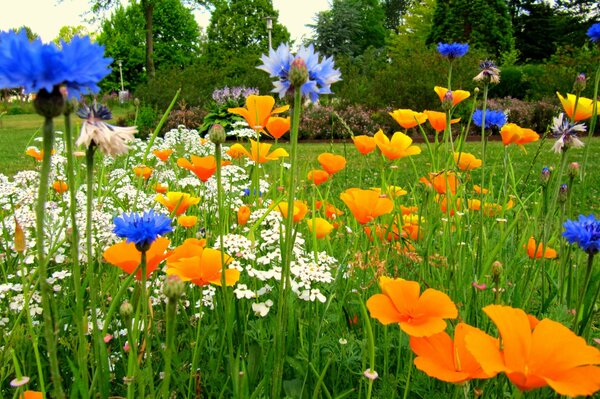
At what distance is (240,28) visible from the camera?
23.5m

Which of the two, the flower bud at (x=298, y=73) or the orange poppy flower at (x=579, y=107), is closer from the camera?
the flower bud at (x=298, y=73)

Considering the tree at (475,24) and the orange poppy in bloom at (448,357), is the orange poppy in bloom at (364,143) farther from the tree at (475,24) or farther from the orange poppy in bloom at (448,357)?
the tree at (475,24)

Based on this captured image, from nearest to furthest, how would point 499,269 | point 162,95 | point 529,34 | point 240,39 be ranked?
1. point 499,269
2. point 162,95
3. point 529,34
4. point 240,39

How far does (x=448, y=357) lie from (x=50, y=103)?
521 millimetres

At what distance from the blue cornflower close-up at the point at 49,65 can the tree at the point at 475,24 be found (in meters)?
16.4

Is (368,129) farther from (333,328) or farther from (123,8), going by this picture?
(123,8)

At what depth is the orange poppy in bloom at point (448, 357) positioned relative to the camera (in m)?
0.56

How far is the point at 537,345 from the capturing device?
555mm

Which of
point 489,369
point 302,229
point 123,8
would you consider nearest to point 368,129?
point 302,229

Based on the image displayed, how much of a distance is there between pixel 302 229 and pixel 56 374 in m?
1.21

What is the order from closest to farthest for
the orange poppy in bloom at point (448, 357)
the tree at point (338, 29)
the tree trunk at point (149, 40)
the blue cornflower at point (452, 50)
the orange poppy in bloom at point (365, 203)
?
the orange poppy in bloom at point (448, 357), the orange poppy in bloom at point (365, 203), the blue cornflower at point (452, 50), the tree trunk at point (149, 40), the tree at point (338, 29)

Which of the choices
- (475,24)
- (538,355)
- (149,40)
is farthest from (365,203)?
(475,24)

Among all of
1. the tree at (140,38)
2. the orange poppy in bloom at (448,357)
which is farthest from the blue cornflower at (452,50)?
the tree at (140,38)

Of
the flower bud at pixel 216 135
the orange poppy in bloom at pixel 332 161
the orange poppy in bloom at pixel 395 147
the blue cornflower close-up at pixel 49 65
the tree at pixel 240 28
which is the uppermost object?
the tree at pixel 240 28
